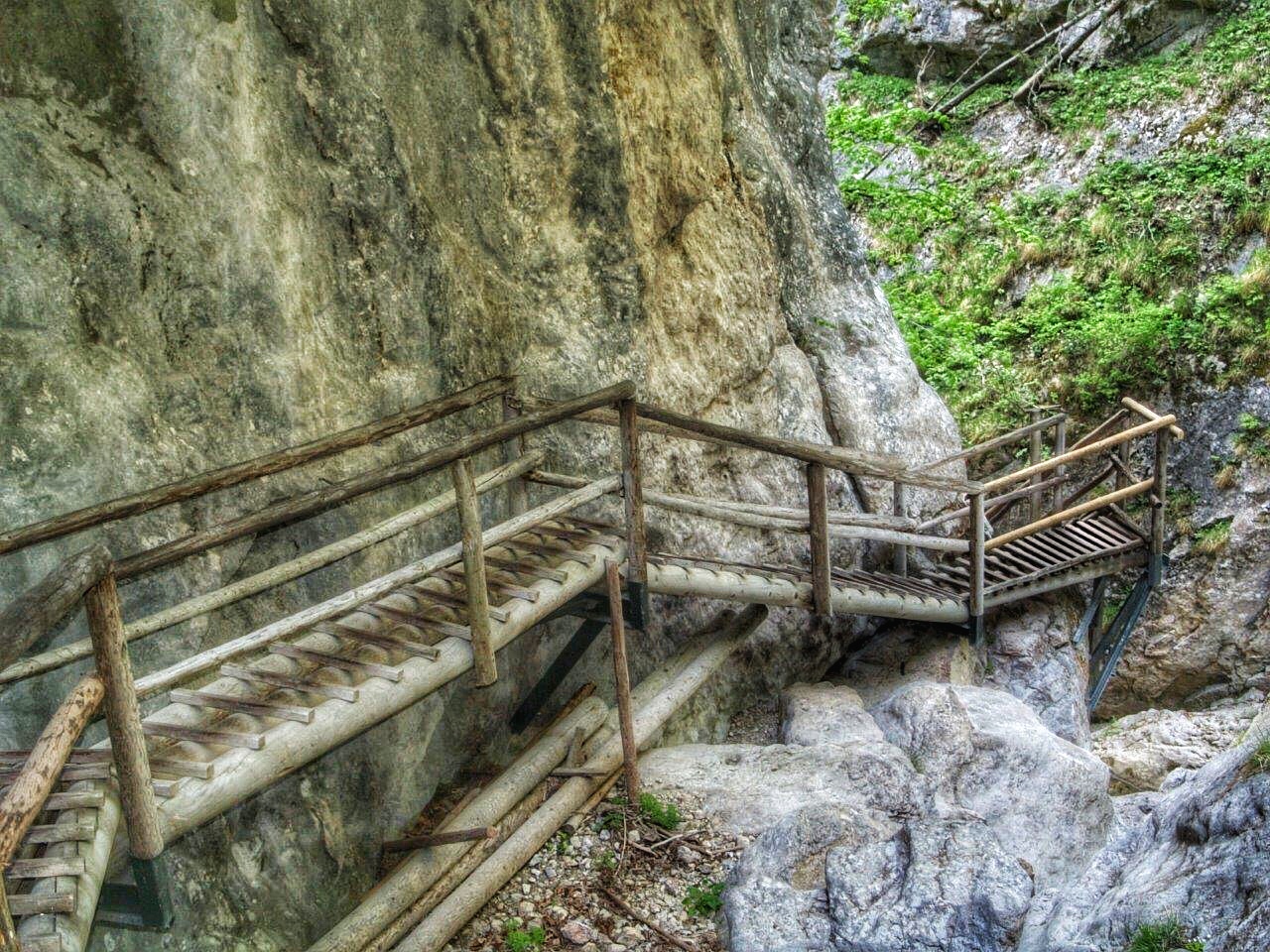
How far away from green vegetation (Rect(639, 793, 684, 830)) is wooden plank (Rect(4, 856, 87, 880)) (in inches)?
128

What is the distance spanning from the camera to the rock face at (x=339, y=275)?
4.52 metres

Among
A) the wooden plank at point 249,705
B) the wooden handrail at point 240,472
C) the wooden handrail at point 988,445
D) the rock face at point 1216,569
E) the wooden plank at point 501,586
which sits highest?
the wooden handrail at point 240,472

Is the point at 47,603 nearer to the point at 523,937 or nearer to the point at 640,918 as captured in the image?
the point at 523,937

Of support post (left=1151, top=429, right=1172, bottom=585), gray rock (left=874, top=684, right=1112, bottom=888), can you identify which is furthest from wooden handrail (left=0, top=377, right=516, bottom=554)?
support post (left=1151, top=429, right=1172, bottom=585)

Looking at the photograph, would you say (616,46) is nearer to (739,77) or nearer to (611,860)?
(739,77)

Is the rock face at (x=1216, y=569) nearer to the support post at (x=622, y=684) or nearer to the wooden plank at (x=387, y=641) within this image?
the support post at (x=622, y=684)

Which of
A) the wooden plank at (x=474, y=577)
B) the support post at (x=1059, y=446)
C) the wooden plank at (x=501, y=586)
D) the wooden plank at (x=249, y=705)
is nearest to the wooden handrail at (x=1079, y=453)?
the support post at (x=1059, y=446)

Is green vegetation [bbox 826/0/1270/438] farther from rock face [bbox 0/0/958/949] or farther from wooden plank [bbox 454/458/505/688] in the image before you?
wooden plank [bbox 454/458/505/688]

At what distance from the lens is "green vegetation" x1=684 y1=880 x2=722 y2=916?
511 cm

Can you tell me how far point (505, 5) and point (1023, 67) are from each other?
11.8 m

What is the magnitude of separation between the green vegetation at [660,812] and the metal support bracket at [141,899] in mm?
2800

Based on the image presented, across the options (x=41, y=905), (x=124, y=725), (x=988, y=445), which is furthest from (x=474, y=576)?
(x=988, y=445)

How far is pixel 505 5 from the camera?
21.3 ft

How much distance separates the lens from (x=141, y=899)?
3521mm
